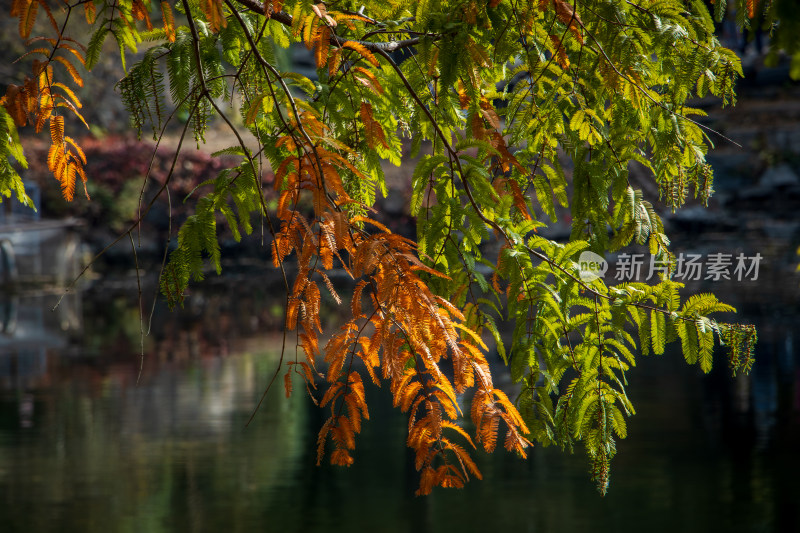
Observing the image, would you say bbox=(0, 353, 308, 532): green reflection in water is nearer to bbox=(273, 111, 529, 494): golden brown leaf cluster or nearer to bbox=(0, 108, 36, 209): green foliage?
bbox=(0, 108, 36, 209): green foliage

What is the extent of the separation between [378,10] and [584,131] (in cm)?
85

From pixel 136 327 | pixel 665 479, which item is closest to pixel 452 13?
pixel 665 479

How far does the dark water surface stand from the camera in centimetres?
538

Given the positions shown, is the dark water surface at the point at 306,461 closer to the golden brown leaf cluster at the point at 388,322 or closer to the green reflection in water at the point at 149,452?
the green reflection in water at the point at 149,452

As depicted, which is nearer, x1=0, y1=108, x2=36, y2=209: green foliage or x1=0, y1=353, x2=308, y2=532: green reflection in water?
x1=0, y1=108, x2=36, y2=209: green foliage

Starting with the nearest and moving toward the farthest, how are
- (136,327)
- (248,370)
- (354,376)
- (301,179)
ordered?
1. (301,179)
2. (354,376)
3. (248,370)
4. (136,327)

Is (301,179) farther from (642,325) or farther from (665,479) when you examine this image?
(665,479)

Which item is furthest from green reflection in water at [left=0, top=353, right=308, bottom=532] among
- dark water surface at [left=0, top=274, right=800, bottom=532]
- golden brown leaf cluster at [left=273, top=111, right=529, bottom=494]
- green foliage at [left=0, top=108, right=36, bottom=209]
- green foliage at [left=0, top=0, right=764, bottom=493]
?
golden brown leaf cluster at [left=273, top=111, right=529, bottom=494]

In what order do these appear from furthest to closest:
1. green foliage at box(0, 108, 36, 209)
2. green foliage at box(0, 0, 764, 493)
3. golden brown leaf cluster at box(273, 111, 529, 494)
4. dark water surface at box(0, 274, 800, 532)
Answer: dark water surface at box(0, 274, 800, 532), green foliage at box(0, 108, 36, 209), green foliage at box(0, 0, 764, 493), golden brown leaf cluster at box(273, 111, 529, 494)

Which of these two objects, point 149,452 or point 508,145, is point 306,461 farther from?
point 508,145

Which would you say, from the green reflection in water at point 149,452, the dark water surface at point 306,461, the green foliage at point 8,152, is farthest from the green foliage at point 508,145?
the green reflection in water at point 149,452

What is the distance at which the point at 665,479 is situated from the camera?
19.2 feet

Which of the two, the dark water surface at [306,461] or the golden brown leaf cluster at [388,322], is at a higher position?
the golden brown leaf cluster at [388,322]

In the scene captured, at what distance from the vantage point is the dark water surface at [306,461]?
17.6 ft
